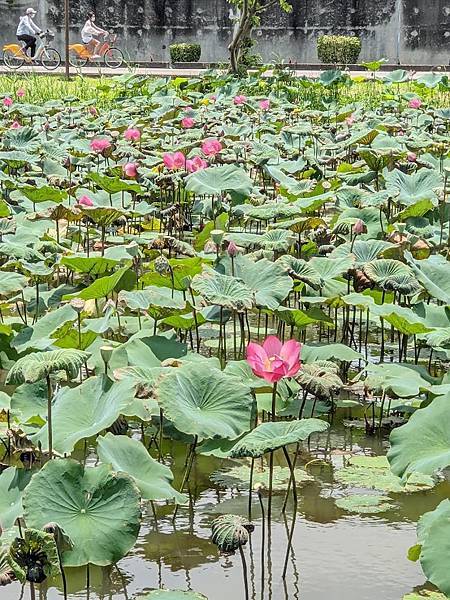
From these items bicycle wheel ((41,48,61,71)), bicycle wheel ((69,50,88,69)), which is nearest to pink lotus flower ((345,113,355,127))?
bicycle wheel ((69,50,88,69))

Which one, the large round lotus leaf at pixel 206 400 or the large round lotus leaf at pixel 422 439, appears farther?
the large round lotus leaf at pixel 206 400

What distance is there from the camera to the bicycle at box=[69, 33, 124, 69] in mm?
16406

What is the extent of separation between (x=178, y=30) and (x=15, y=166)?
1745 cm

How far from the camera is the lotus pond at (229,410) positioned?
1705 mm

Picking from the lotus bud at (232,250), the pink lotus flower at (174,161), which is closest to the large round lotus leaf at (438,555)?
the lotus bud at (232,250)

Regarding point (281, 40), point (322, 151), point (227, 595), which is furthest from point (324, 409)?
point (281, 40)

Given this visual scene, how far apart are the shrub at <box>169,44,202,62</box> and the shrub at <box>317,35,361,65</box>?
7.40 feet

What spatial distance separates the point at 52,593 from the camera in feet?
5.92

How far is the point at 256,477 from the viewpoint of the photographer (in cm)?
230

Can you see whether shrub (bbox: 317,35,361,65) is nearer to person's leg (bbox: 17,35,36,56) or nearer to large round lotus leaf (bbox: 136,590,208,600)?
person's leg (bbox: 17,35,36,56)

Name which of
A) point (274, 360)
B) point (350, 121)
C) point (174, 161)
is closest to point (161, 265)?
point (274, 360)

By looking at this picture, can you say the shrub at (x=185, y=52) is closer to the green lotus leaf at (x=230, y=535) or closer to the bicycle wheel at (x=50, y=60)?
the bicycle wheel at (x=50, y=60)

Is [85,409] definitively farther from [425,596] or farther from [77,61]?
[77,61]

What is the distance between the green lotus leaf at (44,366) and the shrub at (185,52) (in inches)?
752
